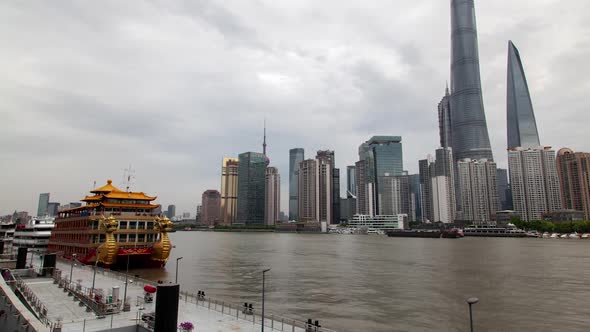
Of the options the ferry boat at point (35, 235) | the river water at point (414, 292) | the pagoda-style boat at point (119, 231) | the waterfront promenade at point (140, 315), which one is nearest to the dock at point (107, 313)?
the waterfront promenade at point (140, 315)

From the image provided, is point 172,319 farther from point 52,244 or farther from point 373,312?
point 52,244

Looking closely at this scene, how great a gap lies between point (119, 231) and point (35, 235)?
166ft

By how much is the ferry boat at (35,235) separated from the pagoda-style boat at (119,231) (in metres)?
32.9

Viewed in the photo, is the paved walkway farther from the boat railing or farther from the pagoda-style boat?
the pagoda-style boat

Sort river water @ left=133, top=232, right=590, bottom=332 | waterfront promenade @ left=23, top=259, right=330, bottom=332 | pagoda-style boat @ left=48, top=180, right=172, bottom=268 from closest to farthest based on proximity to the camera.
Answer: waterfront promenade @ left=23, top=259, right=330, bottom=332 < river water @ left=133, top=232, right=590, bottom=332 < pagoda-style boat @ left=48, top=180, right=172, bottom=268

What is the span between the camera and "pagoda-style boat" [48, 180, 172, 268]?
61.3 meters

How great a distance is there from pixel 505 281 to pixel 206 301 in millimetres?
48199

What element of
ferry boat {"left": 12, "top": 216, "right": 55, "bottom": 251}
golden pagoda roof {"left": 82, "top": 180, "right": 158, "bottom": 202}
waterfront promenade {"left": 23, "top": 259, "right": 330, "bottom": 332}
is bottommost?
waterfront promenade {"left": 23, "top": 259, "right": 330, "bottom": 332}

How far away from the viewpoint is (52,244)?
8375 centimetres

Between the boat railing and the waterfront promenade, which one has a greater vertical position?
the boat railing

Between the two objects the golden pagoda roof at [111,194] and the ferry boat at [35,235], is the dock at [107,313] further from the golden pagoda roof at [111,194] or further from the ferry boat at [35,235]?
the ferry boat at [35,235]

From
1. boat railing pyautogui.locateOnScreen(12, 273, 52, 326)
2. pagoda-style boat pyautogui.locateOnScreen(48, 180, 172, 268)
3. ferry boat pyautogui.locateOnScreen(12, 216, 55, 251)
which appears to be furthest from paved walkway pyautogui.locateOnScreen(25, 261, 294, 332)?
ferry boat pyautogui.locateOnScreen(12, 216, 55, 251)

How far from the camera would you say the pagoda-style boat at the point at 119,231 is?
6128 cm

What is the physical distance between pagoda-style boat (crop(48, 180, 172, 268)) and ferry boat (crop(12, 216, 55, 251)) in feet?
108
